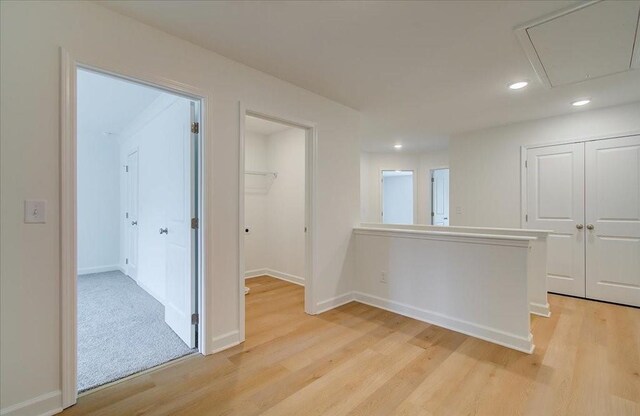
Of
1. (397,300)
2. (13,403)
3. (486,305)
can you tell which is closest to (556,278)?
(486,305)

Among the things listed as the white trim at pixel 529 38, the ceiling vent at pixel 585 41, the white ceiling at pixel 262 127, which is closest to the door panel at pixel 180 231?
the white ceiling at pixel 262 127

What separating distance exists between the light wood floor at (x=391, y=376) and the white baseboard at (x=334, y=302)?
0.33 meters

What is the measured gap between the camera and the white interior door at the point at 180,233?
2.36 metres

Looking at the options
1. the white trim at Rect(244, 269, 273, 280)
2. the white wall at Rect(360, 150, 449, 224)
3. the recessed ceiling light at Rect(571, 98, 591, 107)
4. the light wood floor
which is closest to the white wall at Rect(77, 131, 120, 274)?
the white trim at Rect(244, 269, 273, 280)

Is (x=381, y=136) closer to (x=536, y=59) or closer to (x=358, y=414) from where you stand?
(x=536, y=59)

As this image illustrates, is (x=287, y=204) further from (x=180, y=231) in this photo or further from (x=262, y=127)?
(x=180, y=231)

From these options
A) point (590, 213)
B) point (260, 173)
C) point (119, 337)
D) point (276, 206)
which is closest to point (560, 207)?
point (590, 213)

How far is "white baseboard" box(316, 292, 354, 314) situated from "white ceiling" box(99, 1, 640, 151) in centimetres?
231

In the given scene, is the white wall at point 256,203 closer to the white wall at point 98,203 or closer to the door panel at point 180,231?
the door panel at point 180,231

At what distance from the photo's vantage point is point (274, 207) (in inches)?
196

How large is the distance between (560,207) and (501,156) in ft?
3.42

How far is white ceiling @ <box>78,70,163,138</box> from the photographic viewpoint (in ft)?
10.1

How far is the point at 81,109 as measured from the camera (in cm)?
386

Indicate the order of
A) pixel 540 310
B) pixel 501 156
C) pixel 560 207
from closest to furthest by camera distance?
pixel 540 310
pixel 560 207
pixel 501 156
